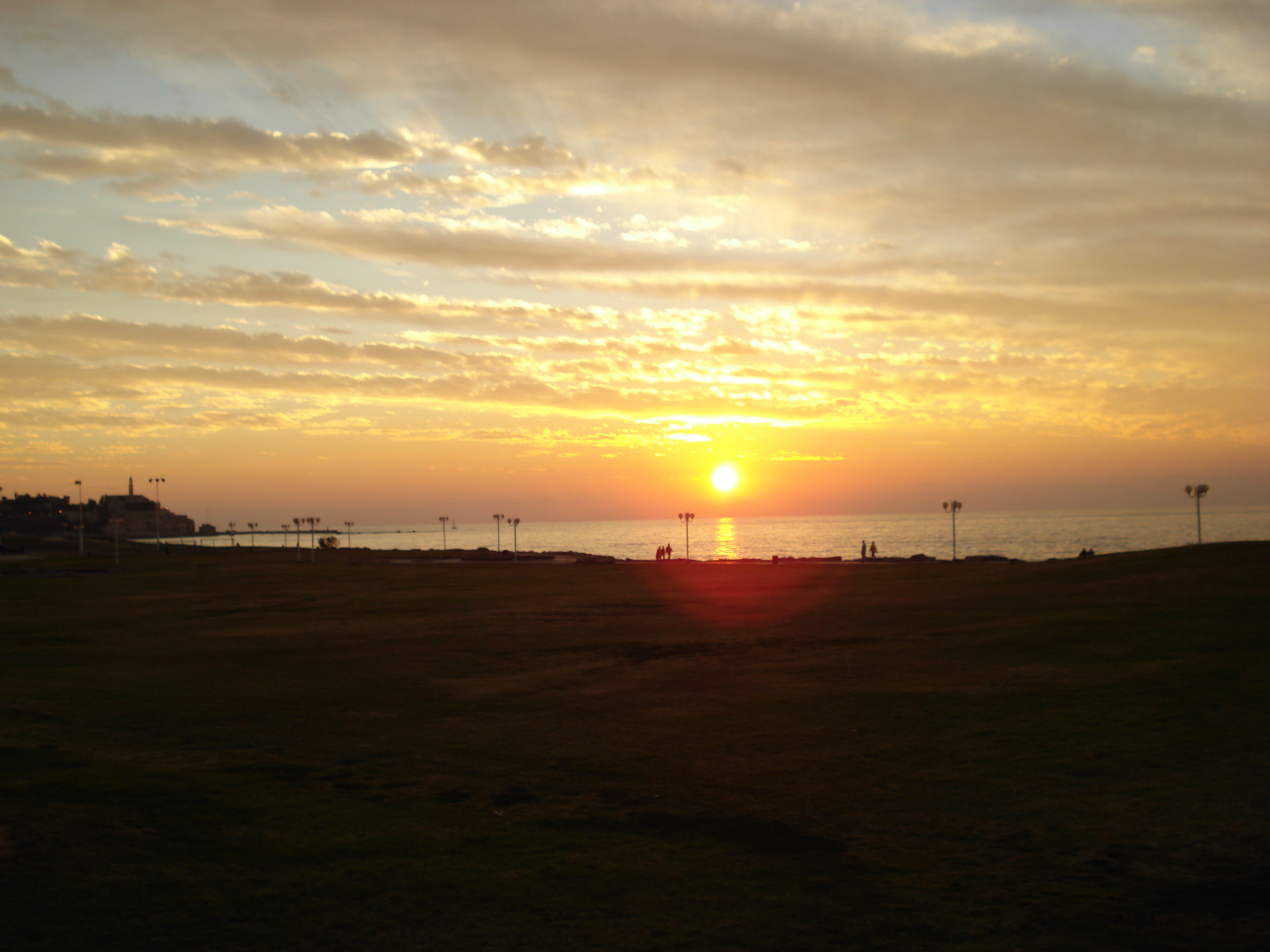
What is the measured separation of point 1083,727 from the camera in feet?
38.6

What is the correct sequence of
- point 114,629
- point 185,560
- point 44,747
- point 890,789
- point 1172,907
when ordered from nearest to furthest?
point 1172,907
point 890,789
point 44,747
point 114,629
point 185,560

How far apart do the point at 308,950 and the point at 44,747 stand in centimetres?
815

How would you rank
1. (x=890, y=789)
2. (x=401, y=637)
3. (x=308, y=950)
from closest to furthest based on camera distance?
1. (x=308, y=950)
2. (x=890, y=789)
3. (x=401, y=637)

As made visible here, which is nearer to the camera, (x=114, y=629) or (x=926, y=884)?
(x=926, y=884)

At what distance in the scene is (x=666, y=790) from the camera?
32.7 ft

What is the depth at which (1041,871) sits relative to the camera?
Answer: 7.34 m

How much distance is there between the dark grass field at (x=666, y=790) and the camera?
6473mm

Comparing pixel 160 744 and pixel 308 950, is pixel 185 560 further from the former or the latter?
pixel 308 950

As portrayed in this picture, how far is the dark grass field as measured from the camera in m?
6.47

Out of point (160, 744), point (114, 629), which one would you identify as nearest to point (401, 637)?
point (114, 629)

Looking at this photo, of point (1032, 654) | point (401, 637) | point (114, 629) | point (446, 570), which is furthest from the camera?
point (446, 570)

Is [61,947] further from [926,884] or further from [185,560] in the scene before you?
[185,560]

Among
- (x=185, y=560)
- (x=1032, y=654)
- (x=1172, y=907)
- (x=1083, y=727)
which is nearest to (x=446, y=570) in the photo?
(x=185, y=560)

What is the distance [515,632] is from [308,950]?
19693 millimetres
